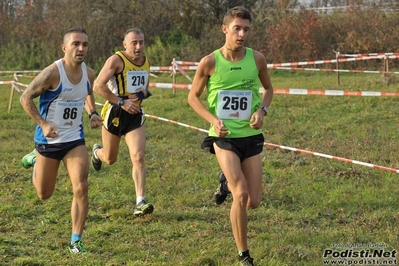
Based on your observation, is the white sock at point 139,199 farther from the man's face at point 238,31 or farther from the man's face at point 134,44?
the man's face at point 238,31

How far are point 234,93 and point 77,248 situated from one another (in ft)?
6.64

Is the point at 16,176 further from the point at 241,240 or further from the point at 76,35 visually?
the point at 241,240

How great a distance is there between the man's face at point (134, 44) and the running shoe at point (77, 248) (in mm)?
2743

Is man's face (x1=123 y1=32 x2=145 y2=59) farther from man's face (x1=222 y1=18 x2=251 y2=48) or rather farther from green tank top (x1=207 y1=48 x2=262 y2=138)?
man's face (x1=222 y1=18 x2=251 y2=48)

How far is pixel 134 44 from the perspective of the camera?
7852mm

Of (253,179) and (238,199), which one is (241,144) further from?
(238,199)

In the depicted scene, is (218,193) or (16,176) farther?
(16,176)

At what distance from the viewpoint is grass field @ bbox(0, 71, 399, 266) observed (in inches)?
238

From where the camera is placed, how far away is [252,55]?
19.9 feet

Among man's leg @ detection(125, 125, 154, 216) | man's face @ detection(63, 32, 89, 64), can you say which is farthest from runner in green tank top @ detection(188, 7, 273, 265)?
man's leg @ detection(125, 125, 154, 216)

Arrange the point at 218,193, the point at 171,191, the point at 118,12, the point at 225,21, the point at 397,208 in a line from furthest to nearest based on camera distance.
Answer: the point at 118,12 → the point at 171,191 → the point at 397,208 → the point at 218,193 → the point at 225,21

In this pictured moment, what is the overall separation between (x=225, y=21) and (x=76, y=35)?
1427 mm

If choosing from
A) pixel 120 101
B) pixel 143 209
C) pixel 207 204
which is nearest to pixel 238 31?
pixel 120 101

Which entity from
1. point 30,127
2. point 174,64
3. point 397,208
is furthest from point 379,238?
point 174,64
